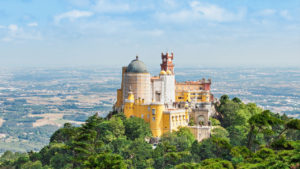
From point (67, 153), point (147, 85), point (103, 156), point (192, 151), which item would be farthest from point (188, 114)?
point (103, 156)

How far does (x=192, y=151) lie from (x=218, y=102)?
129 feet

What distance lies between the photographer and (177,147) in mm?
81062

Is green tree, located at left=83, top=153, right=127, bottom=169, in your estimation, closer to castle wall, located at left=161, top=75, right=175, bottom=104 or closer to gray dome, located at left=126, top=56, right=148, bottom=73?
gray dome, located at left=126, top=56, right=148, bottom=73

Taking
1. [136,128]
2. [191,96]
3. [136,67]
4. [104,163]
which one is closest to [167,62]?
[191,96]

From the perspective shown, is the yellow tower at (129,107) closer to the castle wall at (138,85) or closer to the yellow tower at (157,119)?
the castle wall at (138,85)

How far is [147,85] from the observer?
325 feet

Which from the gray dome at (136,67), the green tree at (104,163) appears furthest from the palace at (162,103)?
the green tree at (104,163)

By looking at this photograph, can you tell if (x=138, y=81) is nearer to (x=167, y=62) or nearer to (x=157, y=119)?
(x=157, y=119)

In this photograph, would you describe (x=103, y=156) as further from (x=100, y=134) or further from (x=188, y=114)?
(x=188, y=114)

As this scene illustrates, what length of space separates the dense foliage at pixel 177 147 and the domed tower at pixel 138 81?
8900mm

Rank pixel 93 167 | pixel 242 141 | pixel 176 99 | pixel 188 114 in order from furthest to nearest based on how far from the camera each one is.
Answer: pixel 176 99 → pixel 188 114 → pixel 242 141 → pixel 93 167

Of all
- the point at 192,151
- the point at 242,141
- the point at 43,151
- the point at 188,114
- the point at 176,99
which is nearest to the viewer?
the point at 192,151

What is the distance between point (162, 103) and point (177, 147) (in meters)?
12.2

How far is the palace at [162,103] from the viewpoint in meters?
89.5
